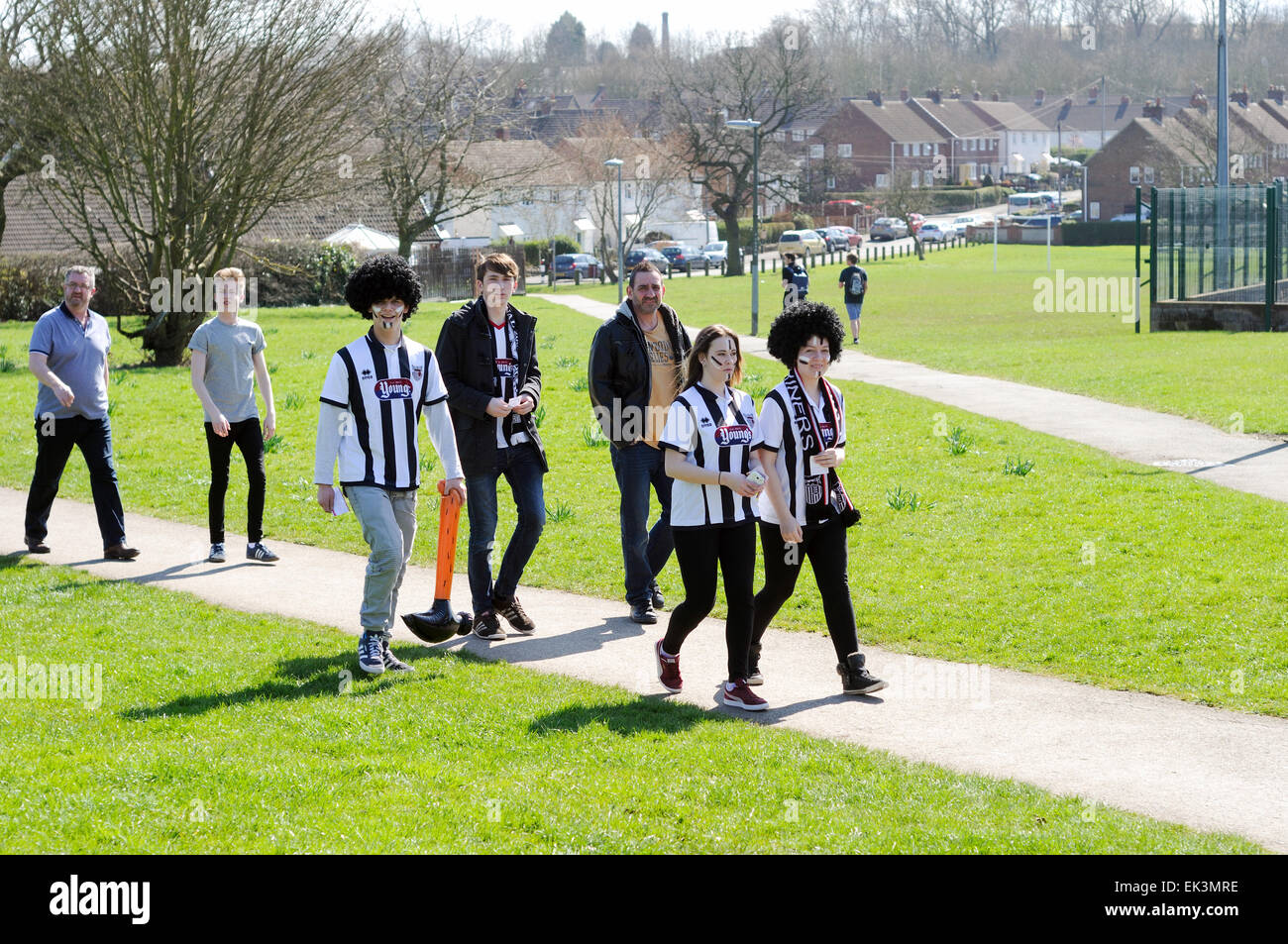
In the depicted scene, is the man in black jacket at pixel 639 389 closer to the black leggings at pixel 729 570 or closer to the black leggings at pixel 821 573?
the black leggings at pixel 821 573

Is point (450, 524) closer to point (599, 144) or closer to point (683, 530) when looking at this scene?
point (683, 530)

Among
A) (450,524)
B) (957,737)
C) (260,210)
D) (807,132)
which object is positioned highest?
(807,132)

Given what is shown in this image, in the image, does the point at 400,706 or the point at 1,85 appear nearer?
the point at 400,706

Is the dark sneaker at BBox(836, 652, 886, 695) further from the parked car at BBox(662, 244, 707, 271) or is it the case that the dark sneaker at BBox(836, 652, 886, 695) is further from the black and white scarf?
the parked car at BBox(662, 244, 707, 271)

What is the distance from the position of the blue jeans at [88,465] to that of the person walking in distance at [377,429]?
3.52 m

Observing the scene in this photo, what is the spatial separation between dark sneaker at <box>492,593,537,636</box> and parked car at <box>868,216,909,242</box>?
255 feet

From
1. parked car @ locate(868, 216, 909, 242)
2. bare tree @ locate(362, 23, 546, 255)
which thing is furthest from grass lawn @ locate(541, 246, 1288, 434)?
parked car @ locate(868, 216, 909, 242)

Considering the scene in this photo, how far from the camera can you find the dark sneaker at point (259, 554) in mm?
9445

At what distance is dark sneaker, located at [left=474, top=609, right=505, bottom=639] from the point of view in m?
7.48

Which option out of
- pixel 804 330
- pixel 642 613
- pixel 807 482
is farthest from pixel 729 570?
pixel 642 613

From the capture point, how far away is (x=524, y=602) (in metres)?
8.38

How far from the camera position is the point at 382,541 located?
6.54 metres
